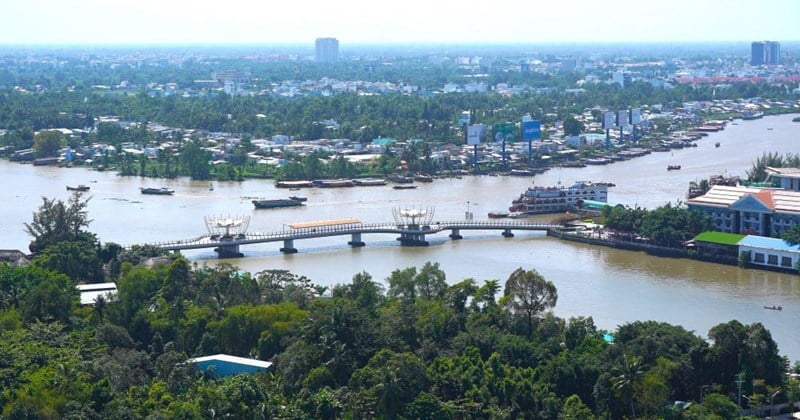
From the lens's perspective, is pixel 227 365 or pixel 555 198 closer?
pixel 227 365

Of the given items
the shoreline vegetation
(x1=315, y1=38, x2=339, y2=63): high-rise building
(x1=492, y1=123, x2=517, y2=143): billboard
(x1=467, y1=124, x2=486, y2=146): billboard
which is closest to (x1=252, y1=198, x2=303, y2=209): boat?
(x1=467, y1=124, x2=486, y2=146): billboard

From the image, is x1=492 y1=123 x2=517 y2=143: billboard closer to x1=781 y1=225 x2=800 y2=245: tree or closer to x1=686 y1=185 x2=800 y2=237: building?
x1=686 y1=185 x2=800 y2=237: building

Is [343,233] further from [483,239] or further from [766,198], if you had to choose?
[766,198]

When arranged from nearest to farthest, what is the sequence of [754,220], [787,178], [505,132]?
1. [754,220]
2. [787,178]
3. [505,132]

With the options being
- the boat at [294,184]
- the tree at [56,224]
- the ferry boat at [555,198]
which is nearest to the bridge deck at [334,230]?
the tree at [56,224]

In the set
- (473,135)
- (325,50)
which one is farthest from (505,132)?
(325,50)

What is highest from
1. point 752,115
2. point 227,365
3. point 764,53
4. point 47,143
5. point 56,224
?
point 764,53

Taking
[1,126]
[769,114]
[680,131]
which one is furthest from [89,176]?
[769,114]
